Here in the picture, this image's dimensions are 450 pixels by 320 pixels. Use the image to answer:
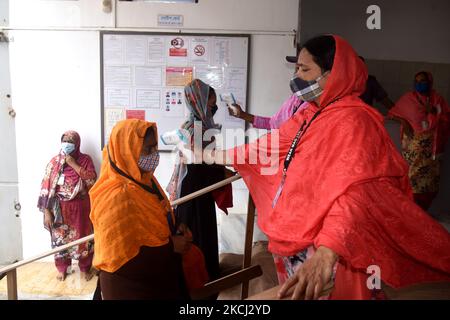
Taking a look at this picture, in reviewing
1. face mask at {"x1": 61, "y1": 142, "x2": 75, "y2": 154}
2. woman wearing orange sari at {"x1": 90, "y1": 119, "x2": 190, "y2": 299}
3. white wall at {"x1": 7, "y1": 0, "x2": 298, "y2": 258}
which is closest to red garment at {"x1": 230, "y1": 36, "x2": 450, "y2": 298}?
woman wearing orange sari at {"x1": 90, "y1": 119, "x2": 190, "y2": 299}

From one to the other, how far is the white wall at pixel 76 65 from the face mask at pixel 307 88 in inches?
69.4

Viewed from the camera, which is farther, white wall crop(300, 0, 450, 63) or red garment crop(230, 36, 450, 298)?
white wall crop(300, 0, 450, 63)

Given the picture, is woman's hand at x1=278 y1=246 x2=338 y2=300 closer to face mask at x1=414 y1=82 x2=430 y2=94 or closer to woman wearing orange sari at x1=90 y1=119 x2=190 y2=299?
woman wearing orange sari at x1=90 y1=119 x2=190 y2=299

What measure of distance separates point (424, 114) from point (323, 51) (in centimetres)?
258

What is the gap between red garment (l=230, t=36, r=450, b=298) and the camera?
3.36 feet

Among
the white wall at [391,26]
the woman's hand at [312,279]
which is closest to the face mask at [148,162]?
the woman's hand at [312,279]

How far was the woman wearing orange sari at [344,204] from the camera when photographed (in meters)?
0.98

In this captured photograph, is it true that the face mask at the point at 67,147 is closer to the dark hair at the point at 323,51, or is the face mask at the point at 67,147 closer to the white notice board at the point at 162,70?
the white notice board at the point at 162,70

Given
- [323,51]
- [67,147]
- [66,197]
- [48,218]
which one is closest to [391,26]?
[323,51]

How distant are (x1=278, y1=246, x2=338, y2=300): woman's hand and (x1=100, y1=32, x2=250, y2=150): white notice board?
2316mm

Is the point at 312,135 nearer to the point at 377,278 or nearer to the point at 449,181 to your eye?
the point at 377,278

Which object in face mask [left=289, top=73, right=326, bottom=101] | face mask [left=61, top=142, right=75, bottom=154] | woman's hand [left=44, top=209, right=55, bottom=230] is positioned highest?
Answer: face mask [left=289, top=73, right=326, bottom=101]

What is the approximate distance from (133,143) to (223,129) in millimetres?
1693

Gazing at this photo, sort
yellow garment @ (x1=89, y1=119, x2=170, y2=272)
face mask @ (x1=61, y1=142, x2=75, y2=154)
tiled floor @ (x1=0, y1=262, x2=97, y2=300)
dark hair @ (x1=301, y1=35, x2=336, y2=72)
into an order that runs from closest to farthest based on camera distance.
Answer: dark hair @ (x1=301, y1=35, x2=336, y2=72)
yellow garment @ (x1=89, y1=119, x2=170, y2=272)
tiled floor @ (x1=0, y1=262, x2=97, y2=300)
face mask @ (x1=61, y1=142, x2=75, y2=154)
